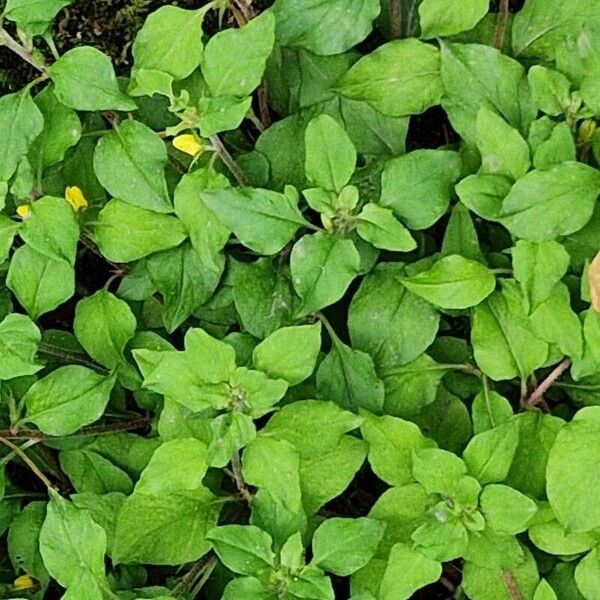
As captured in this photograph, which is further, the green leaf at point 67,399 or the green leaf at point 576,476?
the green leaf at point 67,399

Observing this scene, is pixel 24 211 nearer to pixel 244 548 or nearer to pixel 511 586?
pixel 244 548

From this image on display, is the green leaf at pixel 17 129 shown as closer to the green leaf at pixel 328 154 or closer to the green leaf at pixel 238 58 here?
the green leaf at pixel 238 58

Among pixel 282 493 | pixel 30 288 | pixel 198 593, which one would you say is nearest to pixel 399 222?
pixel 282 493

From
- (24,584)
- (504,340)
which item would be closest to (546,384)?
(504,340)

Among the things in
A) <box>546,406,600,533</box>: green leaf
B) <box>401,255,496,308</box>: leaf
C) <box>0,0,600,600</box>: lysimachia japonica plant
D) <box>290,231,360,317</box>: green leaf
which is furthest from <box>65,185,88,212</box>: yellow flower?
<box>546,406,600,533</box>: green leaf

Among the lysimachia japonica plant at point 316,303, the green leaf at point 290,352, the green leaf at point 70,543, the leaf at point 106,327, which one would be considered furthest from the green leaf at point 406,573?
the leaf at point 106,327
